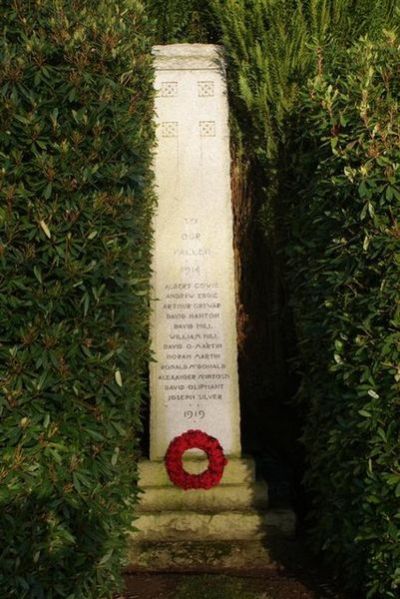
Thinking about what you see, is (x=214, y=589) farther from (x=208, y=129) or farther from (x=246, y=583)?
(x=208, y=129)

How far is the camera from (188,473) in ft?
17.8

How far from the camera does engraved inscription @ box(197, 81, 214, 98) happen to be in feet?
19.7

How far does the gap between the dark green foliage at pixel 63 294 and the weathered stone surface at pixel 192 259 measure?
1605 mm

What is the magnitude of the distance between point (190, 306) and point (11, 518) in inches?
112

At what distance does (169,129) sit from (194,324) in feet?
5.55

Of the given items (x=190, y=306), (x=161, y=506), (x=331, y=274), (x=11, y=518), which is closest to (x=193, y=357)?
(x=190, y=306)

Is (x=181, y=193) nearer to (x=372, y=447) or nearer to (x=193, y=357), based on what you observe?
(x=193, y=357)

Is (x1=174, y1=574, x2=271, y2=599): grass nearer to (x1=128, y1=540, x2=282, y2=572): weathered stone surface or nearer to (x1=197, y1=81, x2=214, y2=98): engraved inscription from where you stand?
(x1=128, y1=540, x2=282, y2=572): weathered stone surface

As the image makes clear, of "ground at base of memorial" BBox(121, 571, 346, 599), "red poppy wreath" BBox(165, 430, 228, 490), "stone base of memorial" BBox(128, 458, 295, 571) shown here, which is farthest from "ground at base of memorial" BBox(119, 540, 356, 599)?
"red poppy wreath" BBox(165, 430, 228, 490)

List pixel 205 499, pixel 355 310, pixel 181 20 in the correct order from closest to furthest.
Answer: pixel 355 310 → pixel 205 499 → pixel 181 20

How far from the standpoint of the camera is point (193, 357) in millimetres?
5668

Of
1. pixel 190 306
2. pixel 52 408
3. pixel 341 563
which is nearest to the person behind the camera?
pixel 52 408

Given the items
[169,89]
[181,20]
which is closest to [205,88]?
[169,89]

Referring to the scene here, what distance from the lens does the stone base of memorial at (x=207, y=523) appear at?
5012 mm
